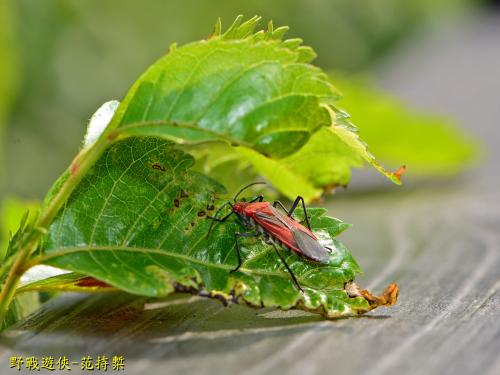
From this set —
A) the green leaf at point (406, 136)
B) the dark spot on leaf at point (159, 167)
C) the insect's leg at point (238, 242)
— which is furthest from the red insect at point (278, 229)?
the green leaf at point (406, 136)

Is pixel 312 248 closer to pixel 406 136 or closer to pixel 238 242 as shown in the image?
pixel 238 242

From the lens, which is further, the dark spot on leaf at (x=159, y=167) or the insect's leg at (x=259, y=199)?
the insect's leg at (x=259, y=199)

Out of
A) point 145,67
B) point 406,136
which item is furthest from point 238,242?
point 145,67

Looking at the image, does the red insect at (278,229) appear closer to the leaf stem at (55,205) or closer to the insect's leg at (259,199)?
the insect's leg at (259,199)

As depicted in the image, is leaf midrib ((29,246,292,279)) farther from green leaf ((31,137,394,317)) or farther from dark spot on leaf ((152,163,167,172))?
dark spot on leaf ((152,163,167,172))

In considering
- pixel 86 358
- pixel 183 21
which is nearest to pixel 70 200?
pixel 86 358

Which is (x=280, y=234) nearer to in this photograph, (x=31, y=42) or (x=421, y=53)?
(x=31, y=42)
